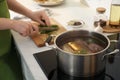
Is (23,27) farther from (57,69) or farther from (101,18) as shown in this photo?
(101,18)

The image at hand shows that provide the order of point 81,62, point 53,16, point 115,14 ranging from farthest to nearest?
point 53,16, point 115,14, point 81,62

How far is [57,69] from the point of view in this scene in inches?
35.1

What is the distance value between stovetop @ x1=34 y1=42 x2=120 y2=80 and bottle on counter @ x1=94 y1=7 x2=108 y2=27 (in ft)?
0.95

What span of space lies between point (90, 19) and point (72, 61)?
0.59 m

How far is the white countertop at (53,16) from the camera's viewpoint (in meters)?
0.92

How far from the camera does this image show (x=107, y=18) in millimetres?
1269

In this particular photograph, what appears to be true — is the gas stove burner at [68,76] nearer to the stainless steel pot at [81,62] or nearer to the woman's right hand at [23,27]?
the stainless steel pot at [81,62]

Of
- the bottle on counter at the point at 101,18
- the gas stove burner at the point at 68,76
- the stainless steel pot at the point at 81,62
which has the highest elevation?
the bottle on counter at the point at 101,18

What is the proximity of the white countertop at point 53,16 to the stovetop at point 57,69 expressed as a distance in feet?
0.07

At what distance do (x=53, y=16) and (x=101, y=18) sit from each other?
302mm

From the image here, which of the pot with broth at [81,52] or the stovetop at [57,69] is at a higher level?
the pot with broth at [81,52]

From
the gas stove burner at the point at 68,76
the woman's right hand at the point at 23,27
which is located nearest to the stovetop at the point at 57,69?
the gas stove burner at the point at 68,76

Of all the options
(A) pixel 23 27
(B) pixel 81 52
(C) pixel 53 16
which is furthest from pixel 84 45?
(C) pixel 53 16

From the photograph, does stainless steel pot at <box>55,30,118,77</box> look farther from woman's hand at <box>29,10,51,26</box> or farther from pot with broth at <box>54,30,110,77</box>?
woman's hand at <box>29,10,51,26</box>
